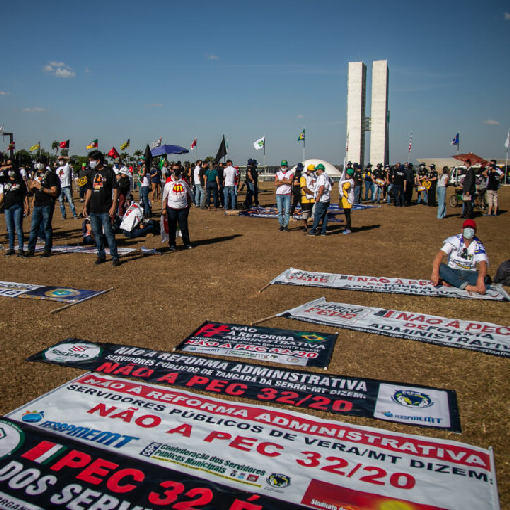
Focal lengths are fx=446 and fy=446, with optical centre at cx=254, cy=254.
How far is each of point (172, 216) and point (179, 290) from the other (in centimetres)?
321

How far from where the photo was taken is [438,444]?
308 cm

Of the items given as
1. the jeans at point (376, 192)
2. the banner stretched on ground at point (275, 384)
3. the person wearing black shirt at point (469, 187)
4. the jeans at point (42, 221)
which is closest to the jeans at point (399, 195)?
the jeans at point (376, 192)

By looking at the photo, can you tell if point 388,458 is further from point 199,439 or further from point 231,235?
point 231,235

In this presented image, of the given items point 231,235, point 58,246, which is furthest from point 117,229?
point 231,235

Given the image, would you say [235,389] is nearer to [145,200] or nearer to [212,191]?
[145,200]

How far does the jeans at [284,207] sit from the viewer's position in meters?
13.0

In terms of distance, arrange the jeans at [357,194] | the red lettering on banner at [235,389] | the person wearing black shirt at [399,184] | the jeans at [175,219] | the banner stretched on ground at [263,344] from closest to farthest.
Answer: the red lettering on banner at [235,389]
the banner stretched on ground at [263,344]
the jeans at [175,219]
the person wearing black shirt at [399,184]
the jeans at [357,194]

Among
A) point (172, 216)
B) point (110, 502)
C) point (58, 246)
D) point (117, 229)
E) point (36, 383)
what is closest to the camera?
point (110, 502)

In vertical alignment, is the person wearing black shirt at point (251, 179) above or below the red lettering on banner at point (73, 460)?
above

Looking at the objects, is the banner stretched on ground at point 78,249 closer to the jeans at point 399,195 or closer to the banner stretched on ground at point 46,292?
the banner stretched on ground at point 46,292

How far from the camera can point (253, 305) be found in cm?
633

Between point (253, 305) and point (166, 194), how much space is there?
14.7 feet

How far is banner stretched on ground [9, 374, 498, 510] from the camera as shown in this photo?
103 inches

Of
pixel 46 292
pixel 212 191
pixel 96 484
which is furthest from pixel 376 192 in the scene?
pixel 96 484
